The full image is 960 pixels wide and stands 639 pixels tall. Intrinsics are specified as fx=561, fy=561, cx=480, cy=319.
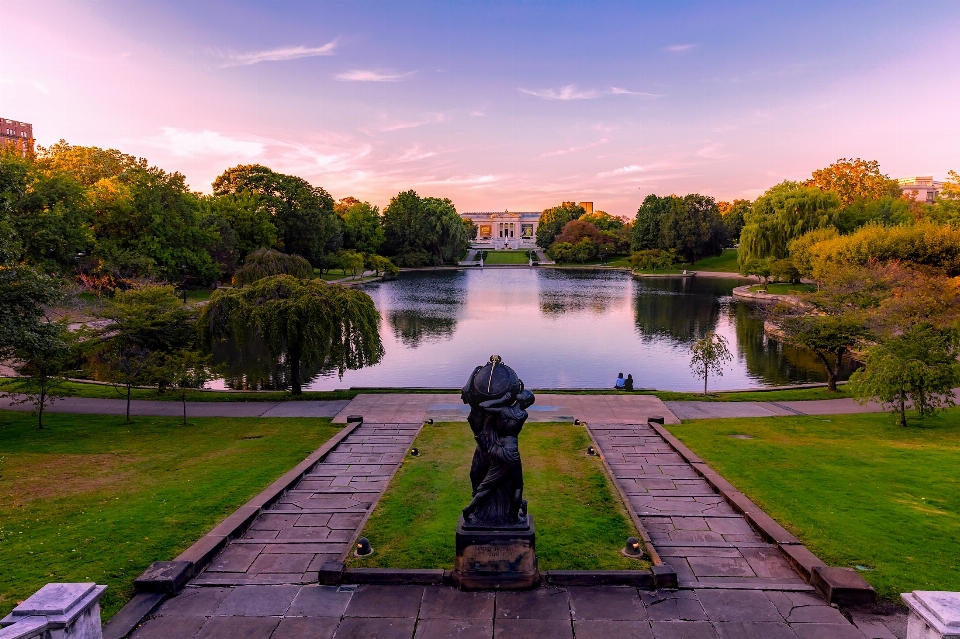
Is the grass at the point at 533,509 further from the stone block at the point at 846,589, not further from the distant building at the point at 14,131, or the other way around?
the distant building at the point at 14,131

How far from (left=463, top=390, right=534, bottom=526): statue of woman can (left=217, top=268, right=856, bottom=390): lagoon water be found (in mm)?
16699

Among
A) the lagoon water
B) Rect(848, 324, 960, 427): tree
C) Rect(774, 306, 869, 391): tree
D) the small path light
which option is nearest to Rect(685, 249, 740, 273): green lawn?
the lagoon water

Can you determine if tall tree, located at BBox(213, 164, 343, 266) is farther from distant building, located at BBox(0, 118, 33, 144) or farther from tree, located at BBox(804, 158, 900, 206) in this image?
distant building, located at BBox(0, 118, 33, 144)

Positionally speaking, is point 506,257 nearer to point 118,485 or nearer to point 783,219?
point 783,219

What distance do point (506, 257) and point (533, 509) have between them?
114m

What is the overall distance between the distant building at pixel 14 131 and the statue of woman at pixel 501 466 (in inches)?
5940

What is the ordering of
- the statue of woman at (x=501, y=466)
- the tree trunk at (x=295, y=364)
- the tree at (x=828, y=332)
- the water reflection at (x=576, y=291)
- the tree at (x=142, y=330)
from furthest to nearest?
the water reflection at (x=576, y=291) < the tree at (x=828, y=332) < the tree trunk at (x=295, y=364) < the tree at (x=142, y=330) < the statue of woman at (x=501, y=466)

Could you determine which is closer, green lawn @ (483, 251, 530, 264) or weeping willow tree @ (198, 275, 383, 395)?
weeping willow tree @ (198, 275, 383, 395)

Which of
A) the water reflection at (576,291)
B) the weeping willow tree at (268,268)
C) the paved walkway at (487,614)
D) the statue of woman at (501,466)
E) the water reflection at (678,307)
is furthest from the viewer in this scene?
the water reflection at (576,291)

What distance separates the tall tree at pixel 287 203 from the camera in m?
72.1

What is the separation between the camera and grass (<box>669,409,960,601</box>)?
8555 mm

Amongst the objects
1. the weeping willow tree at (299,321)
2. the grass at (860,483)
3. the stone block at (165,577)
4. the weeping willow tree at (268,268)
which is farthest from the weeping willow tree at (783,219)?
the stone block at (165,577)

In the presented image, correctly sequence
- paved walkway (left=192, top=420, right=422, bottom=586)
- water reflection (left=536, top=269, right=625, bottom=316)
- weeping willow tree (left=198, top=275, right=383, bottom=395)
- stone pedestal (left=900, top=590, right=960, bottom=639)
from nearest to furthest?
stone pedestal (left=900, top=590, right=960, bottom=639)
paved walkway (left=192, top=420, right=422, bottom=586)
weeping willow tree (left=198, top=275, right=383, bottom=395)
water reflection (left=536, top=269, right=625, bottom=316)

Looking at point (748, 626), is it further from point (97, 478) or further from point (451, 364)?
point (451, 364)
